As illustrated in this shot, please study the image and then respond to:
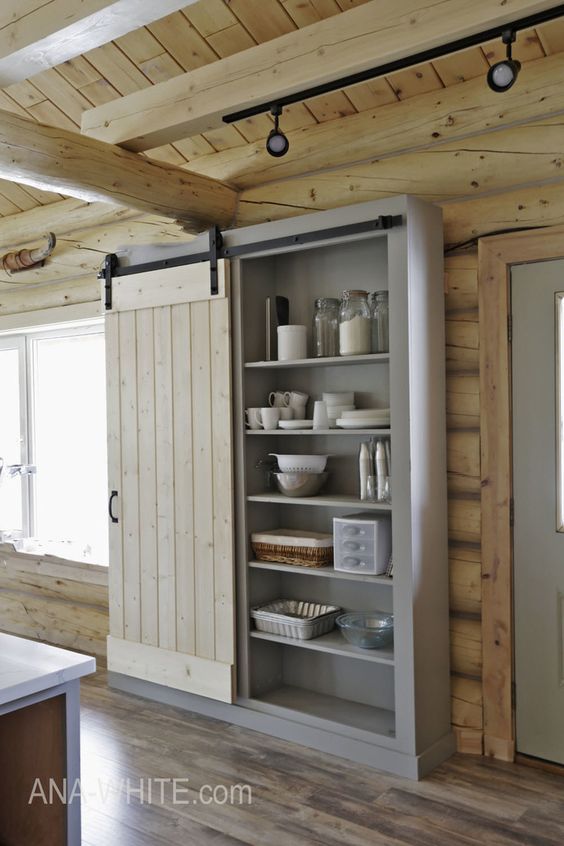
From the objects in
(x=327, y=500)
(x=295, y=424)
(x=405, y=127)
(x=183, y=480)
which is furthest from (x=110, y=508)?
(x=405, y=127)

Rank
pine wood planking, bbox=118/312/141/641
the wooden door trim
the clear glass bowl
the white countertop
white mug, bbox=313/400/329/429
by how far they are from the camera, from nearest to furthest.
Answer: the white countertop, the wooden door trim, the clear glass bowl, white mug, bbox=313/400/329/429, pine wood planking, bbox=118/312/141/641

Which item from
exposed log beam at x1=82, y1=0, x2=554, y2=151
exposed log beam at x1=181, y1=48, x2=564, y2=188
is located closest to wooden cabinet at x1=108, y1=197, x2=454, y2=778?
exposed log beam at x1=181, y1=48, x2=564, y2=188

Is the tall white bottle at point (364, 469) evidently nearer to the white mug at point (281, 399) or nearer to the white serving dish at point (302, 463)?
the white serving dish at point (302, 463)

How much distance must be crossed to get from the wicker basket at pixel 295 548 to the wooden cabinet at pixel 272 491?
51 millimetres

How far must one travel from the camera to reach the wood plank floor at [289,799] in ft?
8.48

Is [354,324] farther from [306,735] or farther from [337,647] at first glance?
[306,735]

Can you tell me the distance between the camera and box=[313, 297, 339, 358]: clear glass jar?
11.3 feet

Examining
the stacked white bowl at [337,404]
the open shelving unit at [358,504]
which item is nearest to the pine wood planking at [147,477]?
the open shelving unit at [358,504]

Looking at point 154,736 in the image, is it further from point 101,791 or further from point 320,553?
point 320,553

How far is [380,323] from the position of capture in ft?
10.7

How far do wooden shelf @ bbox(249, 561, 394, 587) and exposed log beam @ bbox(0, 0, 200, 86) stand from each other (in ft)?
7.13

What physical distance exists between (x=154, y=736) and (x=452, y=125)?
2.92 metres

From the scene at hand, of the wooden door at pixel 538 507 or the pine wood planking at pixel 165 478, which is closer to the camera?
the wooden door at pixel 538 507

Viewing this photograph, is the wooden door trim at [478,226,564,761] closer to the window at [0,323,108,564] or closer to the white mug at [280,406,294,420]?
the white mug at [280,406,294,420]
